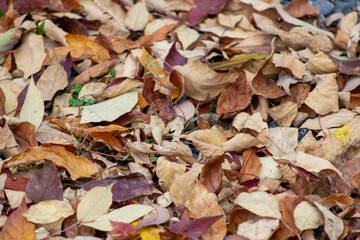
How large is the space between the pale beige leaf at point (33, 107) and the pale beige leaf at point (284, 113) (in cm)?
74

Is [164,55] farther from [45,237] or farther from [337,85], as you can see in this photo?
[45,237]

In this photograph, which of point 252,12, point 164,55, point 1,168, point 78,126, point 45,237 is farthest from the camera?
point 252,12

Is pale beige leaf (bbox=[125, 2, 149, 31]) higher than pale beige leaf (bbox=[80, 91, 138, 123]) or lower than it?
higher

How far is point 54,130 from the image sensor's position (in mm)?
1245

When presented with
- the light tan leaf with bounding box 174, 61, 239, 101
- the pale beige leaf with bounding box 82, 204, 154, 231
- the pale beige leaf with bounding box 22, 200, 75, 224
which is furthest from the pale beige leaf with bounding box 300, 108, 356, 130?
the pale beige leaf with bounding box 22, 200, 75, 224

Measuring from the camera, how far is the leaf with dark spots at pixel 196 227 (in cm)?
93

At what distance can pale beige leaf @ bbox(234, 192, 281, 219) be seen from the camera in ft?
3.19

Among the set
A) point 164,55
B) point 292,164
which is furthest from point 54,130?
point 292,164

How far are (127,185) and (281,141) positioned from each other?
19.3 inches

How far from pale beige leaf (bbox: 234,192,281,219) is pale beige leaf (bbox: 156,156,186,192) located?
0.18m

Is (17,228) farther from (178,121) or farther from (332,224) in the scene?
(332,224)

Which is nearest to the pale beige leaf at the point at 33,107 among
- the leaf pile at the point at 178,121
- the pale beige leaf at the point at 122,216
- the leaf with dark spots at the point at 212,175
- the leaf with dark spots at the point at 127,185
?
the leaf pile at the point at 178,121

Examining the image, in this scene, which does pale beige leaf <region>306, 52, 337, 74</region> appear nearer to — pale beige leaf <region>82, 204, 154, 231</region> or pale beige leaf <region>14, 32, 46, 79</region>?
pale beige leaf <region>82, 204, 154, 231</region>

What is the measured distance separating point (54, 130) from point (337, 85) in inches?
37.5
